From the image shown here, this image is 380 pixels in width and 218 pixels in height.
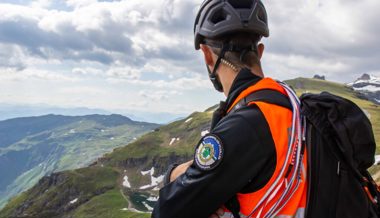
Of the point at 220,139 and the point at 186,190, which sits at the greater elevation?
the point at 220,139

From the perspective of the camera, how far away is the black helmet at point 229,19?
4.57 metres

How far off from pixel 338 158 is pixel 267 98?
2.75ft

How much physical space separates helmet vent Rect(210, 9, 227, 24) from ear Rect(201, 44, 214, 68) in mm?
331

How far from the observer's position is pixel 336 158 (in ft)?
11.5

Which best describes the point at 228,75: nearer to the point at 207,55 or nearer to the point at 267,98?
the point at 207,55

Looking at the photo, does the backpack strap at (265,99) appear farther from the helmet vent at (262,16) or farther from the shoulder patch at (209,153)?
the helmet vent at (262,16)

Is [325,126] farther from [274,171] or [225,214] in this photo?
[225,214]

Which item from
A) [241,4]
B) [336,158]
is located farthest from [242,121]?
[241,4]

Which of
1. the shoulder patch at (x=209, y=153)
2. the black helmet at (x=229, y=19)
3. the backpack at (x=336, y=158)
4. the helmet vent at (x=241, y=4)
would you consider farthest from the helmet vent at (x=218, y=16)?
the shoulder patch at (x=209, y=153)

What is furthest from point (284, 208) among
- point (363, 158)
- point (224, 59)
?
point (224, 59)

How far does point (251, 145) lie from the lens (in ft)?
11.1

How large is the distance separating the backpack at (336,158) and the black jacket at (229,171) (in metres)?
0.22

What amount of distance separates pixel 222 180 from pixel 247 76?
4.18 feet

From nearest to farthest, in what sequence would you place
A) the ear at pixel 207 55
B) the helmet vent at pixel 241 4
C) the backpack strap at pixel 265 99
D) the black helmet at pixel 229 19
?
the backpack strap at pixel 265 99, the black helmet at pixel 229 19, the ear at pixel 207 55, the helmet vent at pixel 241 4
